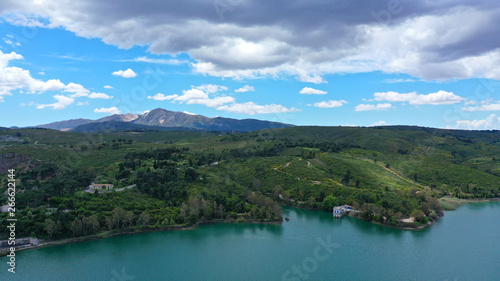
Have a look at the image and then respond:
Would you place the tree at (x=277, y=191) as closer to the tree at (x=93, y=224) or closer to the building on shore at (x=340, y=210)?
the building on shore at (x=340, y=210)

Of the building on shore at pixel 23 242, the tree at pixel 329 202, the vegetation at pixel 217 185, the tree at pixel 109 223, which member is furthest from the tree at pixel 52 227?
the tree at pixel 329 202

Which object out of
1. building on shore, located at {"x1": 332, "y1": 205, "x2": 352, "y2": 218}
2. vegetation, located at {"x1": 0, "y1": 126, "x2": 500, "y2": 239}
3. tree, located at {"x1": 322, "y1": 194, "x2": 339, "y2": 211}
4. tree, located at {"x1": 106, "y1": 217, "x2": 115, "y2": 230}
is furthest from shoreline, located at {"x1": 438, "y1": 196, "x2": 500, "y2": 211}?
tree, located at {"x1": 106, "y1": 217, "x2": 115, "y2": 230}

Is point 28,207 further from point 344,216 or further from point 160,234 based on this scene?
point 344,216

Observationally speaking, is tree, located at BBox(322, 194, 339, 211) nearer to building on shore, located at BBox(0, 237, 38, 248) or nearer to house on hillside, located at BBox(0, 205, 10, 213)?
building on shore, located at BBox(0, 237, 38, 248)

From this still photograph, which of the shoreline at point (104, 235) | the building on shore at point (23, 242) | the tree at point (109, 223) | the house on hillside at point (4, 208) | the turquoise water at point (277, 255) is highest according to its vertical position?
the house on hillside at point (4, 208)

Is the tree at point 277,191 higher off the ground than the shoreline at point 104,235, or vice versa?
the tree at point 277,191
